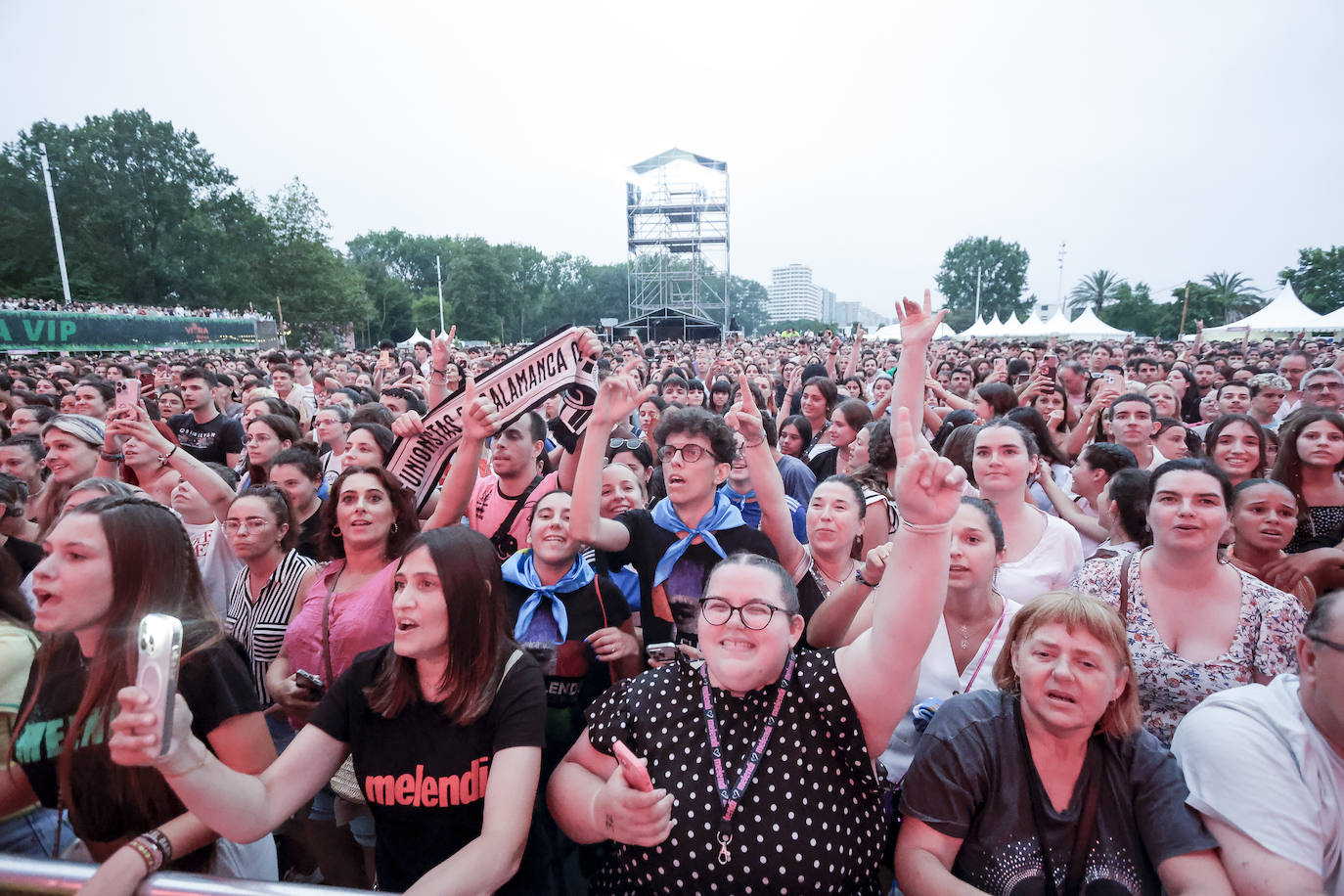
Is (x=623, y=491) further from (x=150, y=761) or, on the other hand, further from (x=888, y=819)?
(x=150, y=761)

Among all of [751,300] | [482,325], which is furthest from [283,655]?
[751,300]

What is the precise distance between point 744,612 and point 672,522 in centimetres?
121

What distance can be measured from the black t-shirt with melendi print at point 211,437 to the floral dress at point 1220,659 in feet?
20.8

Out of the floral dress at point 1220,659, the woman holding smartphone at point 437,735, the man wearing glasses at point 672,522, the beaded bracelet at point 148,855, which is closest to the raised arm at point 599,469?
the man wearing glasses at point 672,522

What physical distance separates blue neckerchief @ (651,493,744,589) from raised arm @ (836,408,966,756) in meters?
1.16

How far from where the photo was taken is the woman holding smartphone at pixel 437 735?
179 cm

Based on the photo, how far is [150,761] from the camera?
53.4 inches

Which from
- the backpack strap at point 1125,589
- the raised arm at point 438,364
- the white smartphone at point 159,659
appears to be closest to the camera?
the white smartphone at point 159,659

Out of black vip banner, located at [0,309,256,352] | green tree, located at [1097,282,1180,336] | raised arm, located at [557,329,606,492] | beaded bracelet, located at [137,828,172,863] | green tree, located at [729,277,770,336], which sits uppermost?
green tree, located at [729,277,770,336]

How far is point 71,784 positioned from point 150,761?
752 millimetres

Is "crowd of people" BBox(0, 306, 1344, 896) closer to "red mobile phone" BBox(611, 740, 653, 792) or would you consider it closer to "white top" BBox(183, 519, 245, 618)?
"red mobile phone" BBox(611, 740, 653, 792)

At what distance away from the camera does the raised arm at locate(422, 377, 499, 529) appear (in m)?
3.06

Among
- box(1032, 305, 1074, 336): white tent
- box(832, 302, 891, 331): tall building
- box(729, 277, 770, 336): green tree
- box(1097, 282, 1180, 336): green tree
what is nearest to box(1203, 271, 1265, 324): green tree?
box(1097, 282, 1180, 336): green tree

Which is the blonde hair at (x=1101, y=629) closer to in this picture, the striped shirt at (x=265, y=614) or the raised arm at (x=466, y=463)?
the raised arm at (x=466, y=463)
